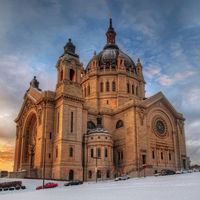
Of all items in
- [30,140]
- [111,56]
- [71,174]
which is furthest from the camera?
[111,56]

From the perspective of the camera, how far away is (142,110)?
6431cm

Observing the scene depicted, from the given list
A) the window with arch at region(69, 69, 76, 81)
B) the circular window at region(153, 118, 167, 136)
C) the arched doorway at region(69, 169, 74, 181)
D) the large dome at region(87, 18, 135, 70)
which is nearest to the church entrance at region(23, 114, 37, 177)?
the window with arch at region(69, 69, 76, 81)

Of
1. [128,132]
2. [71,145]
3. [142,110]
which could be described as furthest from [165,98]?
[71,145]

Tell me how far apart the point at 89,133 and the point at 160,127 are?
17.5 m

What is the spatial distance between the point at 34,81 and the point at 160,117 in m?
32.3

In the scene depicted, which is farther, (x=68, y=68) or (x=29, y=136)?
(x=29, y=136)

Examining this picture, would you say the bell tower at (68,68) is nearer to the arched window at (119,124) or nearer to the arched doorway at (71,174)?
the arched window at (119,124)

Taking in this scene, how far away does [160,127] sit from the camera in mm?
69250

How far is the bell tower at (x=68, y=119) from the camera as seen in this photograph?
55.8 meters

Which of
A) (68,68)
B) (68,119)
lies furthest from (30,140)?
(68,68)

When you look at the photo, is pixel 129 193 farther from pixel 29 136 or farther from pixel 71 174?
pixel 29 136

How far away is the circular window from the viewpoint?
67.7m

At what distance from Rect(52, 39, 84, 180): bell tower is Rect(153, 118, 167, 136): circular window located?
58.1 feet

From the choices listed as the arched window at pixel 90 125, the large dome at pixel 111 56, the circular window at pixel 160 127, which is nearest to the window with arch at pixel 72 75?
the arched window at pixel 90 125
